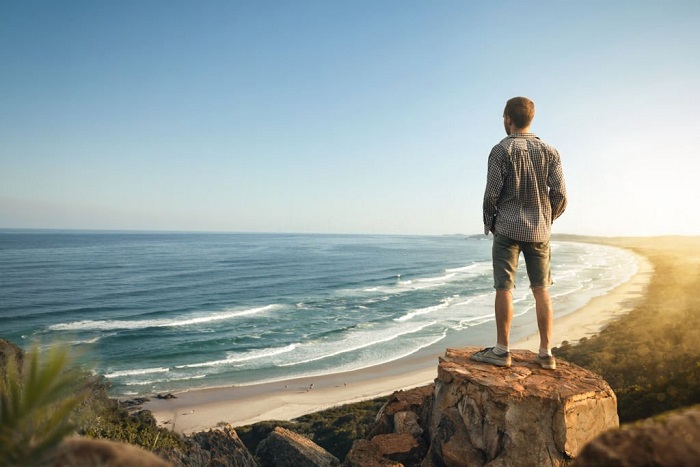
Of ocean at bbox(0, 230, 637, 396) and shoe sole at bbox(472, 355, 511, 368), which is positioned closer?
shoe sole at bbox(472, 355, 511, 368)

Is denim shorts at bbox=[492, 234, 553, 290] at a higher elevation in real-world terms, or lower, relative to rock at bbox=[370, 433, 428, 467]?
higher

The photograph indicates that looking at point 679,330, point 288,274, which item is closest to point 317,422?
point 679,330

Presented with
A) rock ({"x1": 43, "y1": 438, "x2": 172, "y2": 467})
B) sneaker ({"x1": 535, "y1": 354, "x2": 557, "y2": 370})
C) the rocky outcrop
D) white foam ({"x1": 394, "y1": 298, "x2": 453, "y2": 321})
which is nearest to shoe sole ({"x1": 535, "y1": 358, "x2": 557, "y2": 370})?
sneaker ({"x1": 535, "y1": 354, "x2": 557, "y2": 370})

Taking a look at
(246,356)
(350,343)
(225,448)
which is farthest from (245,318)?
(225,448)

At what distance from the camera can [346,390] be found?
57.2ft

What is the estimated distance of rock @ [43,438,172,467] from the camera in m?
1.38

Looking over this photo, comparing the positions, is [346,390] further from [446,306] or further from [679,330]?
[446,306]

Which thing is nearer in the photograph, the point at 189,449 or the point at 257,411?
the point at 189,449

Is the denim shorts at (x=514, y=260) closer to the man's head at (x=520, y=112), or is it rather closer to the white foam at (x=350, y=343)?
the man's head at (x=520, y=112)

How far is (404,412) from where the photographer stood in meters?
5.81

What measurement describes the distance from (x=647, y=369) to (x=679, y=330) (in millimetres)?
7457

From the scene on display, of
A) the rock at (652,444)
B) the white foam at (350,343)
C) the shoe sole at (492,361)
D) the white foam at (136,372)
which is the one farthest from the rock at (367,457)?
the white foam at (136,372)

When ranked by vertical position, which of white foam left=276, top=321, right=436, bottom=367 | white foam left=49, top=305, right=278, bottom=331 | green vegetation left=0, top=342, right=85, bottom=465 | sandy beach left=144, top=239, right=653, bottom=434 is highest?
green vegetation left=0, top=342, right=85, bottom=465

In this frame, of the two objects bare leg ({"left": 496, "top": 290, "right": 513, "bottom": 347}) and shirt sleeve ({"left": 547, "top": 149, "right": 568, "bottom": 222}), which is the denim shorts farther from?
shirt sleeve ({"left": 547, "top": 149, "right": 568, "bottom": 222})
